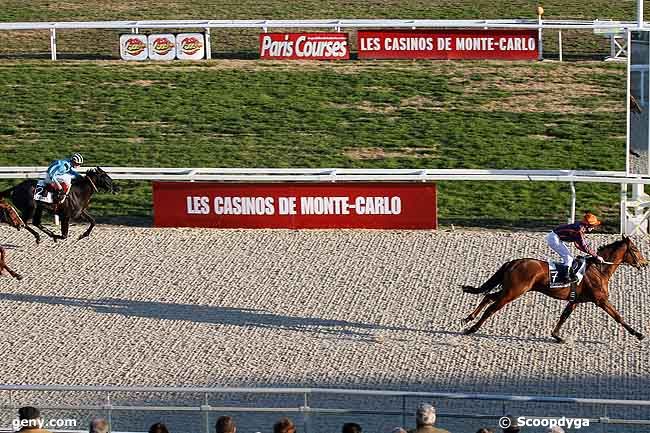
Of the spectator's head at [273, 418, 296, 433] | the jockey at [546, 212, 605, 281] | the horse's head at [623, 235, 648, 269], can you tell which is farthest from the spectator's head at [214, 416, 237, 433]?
the horse's head at [623, 235, 648, 269]

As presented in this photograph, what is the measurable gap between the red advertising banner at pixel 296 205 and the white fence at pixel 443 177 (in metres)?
0.21

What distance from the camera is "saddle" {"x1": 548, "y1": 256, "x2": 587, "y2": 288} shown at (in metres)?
16.1

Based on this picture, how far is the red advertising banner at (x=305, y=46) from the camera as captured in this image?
1224 inches

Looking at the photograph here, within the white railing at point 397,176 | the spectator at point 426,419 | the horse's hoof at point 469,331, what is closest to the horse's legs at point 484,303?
the horse's hoof at point 469,331

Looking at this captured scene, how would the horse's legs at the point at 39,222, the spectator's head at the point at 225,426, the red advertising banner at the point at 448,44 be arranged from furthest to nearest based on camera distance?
1. the red advertising banner at the point at 448,44
2. the horse's legs at the point at 39,222
3. the spectator's head at the point at 225,426

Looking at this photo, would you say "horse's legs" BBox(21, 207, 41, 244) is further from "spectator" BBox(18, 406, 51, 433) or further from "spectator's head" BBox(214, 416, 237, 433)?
"spectator's head" BBox(214, 416, 237, 433)

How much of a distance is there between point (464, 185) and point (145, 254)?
628 cm

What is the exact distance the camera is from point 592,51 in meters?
31.7

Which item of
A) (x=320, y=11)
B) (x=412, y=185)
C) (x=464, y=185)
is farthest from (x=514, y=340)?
(x=320, y=11)

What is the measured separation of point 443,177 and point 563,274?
5.21 metres

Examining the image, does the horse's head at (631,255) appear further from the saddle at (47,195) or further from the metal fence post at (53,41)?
the metal fence post at (53,41)

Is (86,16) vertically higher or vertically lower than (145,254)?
higher

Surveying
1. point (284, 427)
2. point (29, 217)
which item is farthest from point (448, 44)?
point (284, 427)

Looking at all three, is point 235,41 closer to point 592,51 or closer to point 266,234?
point 592,51
